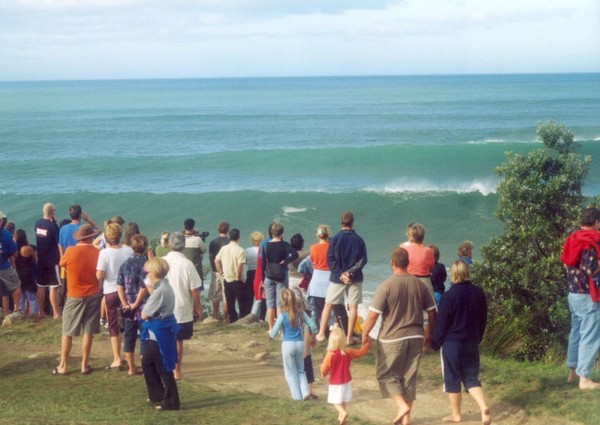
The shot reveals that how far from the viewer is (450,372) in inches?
283

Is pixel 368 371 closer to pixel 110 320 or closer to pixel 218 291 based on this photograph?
pixel 110 320

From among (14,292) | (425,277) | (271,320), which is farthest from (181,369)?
(14,292)

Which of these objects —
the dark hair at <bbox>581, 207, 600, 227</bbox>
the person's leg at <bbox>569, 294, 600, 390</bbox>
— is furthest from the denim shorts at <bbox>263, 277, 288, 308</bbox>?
the dark hair at <bbox>581, 207, 600, 227</bbox>

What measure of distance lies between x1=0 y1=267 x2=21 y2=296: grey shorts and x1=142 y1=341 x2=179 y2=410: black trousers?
4119 mm

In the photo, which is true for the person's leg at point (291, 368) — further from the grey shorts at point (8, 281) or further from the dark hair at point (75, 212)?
the grey shorts at point (8, 281)

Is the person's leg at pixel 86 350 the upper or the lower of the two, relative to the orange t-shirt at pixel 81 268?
lower

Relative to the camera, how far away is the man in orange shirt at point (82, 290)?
29.0ft

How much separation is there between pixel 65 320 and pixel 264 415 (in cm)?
273

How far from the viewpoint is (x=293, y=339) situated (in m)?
7.94

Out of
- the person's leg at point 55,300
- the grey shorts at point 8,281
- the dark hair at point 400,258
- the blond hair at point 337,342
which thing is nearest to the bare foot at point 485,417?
the blond hair at point 337,342

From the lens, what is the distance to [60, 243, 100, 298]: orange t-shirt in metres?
8.82

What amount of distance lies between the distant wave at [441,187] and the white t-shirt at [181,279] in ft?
87.1

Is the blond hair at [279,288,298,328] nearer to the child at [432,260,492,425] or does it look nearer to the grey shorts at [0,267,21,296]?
the child at [432,260,492,425]

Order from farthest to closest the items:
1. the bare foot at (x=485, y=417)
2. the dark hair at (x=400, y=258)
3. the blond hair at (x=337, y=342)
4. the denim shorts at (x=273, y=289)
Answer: the denim shorts at (x=273, y=289) < the blond hair at (x=337, y=342) < the bare foot at (x=485, y=417) < the dark hair at (x=400, y=258)
